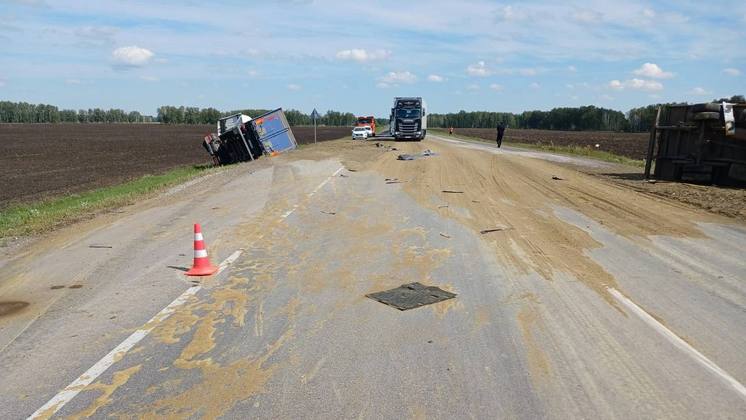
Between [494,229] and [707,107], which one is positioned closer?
[494,229]

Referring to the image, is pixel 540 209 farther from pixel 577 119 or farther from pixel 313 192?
pixel 577 119

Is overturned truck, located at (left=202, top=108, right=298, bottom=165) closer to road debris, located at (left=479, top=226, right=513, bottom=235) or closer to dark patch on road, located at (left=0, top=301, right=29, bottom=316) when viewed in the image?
road debris, located at (left=479, top=226, right=513, bottom=235)

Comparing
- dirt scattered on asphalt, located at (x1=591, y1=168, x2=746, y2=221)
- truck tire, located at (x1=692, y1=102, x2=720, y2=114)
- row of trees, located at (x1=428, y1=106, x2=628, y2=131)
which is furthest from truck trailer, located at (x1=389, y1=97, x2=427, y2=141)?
row of trees, located at (x1=428, y1=106, x2=628, y2=131)

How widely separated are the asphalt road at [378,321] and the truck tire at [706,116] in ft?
24.0

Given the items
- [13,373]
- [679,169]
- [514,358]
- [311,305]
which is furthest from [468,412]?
[679,169]

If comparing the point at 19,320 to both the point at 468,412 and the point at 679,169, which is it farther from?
the point at 679,169

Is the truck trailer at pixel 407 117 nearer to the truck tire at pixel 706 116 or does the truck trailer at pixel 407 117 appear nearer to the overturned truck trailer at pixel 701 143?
the overturned truck trailer at pixel 701 143

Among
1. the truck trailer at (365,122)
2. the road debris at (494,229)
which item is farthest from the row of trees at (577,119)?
the road debris at (494,229)

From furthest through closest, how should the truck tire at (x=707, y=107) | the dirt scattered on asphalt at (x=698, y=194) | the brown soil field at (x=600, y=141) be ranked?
the brown soil field at (x=600, y=141) → the truck tire at (x=707, y=107) → the dirt scattered on asphalt at (x=698, y=194)

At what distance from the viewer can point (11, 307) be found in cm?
647

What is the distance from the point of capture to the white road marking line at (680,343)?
179 inches

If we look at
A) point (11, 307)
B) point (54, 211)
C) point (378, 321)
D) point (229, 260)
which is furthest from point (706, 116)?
point (54, 211)

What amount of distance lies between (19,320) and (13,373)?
61.5 inches

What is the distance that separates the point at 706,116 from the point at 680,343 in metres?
15.2
